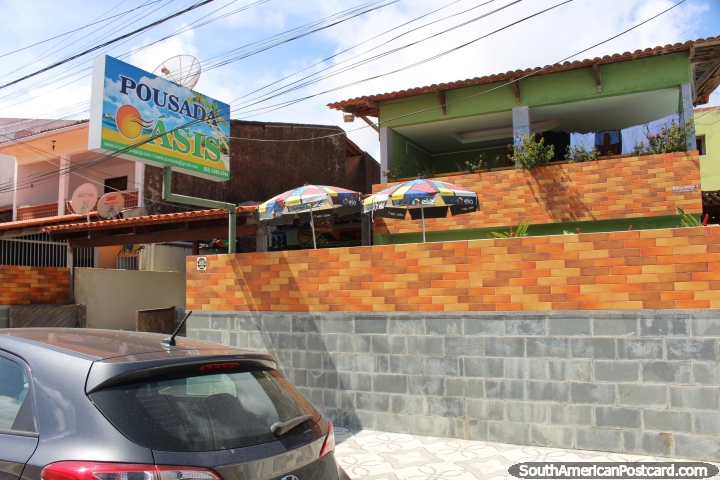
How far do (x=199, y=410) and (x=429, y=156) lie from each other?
13.0 metres

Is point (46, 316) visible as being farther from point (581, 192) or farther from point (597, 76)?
point (597, 76)

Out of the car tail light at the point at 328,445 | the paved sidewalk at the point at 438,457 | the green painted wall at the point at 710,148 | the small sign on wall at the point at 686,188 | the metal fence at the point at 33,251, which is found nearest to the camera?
the car tail light at the point at 328,445

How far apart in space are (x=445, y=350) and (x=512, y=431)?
1.06 m

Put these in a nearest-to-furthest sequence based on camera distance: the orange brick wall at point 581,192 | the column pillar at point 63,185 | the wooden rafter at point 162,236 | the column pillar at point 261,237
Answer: the orange brick wall at point 581,192 < the column pillar at point 261,237 < the wooden rafter at point 162,236 < the column pillar at point 63,185

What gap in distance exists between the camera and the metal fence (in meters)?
13.3

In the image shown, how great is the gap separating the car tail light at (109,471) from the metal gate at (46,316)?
964cm

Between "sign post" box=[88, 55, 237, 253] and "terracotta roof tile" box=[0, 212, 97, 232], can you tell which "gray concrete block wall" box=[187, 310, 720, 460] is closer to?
"sign post" box=[88, 55, 237, 253]

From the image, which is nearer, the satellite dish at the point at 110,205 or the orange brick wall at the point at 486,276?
the orange brick wall at the point at 486,276

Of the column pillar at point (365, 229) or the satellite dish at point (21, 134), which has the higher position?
the satellite dish at point (21, 134)

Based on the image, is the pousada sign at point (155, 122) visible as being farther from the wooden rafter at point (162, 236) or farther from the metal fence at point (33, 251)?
the metal fence at point (33, 251)

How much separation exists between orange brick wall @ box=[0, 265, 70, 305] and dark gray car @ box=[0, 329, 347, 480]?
9.14 meters

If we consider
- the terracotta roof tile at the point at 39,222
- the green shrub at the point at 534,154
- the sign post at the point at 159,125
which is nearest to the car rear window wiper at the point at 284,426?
the sign post at the point at 159,125

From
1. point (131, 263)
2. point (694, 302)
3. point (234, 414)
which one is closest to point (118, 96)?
point (234, 414)

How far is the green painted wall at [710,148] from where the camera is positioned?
51.2 feet
